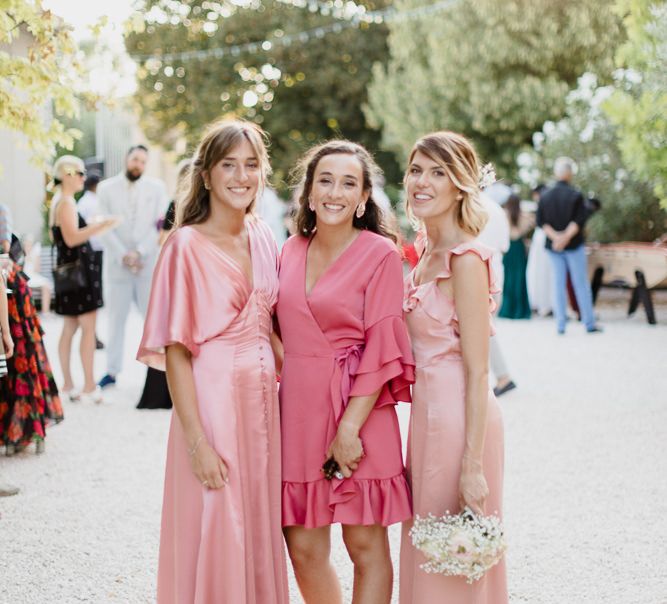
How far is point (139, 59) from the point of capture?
25.7m

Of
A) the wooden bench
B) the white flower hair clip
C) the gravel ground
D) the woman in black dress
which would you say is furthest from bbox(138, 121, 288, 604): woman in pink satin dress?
the wooden bench

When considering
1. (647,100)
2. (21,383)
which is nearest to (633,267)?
(647,100)

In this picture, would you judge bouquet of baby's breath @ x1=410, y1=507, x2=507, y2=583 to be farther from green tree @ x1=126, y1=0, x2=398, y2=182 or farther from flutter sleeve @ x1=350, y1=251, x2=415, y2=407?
green tree @ x1=126, y1=0, x2=398, y2=182

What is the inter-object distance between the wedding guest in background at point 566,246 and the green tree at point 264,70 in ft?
44.5

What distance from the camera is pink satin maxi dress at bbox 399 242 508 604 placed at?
311cm

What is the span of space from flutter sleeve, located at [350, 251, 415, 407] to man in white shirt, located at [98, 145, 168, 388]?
5862 mm

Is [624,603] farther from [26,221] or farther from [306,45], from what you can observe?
[306,45]

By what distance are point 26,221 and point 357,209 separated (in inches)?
629

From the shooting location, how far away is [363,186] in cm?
329

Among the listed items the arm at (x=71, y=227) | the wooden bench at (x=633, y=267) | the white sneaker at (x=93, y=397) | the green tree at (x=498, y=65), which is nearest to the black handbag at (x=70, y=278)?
the arm at (x=71, y=227)

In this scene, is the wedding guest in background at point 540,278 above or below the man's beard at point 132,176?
below

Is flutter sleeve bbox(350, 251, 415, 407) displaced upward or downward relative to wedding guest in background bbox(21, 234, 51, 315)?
downward

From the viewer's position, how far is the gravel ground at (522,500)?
421cm

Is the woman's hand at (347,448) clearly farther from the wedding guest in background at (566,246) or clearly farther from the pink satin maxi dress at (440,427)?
the wedding guest in background at (566,246)
